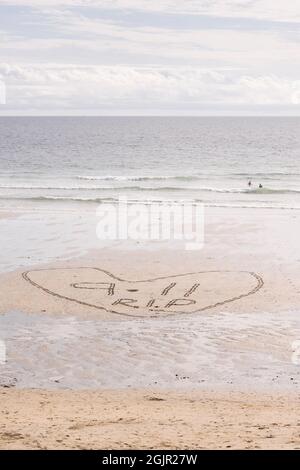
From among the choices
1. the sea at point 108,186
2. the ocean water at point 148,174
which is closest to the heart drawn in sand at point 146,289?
the sea at point 108,186

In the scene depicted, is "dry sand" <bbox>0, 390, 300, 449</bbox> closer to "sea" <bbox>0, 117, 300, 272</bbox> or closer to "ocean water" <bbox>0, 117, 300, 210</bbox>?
"sea" <bbox>0, 117, 300, 272</bbox>

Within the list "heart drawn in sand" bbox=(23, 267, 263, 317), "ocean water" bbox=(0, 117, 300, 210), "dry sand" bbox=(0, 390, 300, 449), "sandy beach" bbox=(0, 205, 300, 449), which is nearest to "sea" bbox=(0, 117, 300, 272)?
"ocean water" bbox=(0, 117, 300, 210)

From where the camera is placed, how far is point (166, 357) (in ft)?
47.4

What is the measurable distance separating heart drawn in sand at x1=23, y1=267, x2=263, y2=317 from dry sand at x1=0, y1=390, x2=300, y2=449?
538 centimetres

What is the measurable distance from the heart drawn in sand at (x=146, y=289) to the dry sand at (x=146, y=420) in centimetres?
538

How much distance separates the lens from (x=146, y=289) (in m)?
20.0

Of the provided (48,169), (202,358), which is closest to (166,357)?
(202,358)

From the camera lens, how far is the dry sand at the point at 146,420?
31.2 ft

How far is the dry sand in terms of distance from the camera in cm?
951

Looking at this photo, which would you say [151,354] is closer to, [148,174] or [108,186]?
[108,186]

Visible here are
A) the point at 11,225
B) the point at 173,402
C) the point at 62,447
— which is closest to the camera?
the point at 62,447

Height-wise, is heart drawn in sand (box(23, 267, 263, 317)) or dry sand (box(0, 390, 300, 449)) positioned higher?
dry sand (box(0, 390, 300, 449))
